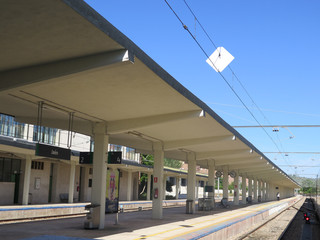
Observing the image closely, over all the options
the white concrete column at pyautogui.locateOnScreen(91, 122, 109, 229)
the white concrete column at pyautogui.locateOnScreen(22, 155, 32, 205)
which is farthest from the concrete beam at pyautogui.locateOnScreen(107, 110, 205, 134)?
the white concrete column at pyautogui.locateOnScreen(22, 155, 32, 205)

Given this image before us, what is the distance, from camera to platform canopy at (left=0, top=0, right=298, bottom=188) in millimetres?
6320

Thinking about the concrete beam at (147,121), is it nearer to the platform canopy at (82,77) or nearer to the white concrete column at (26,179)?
the platform canopy at (82,77)

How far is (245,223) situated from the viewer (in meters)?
18.9

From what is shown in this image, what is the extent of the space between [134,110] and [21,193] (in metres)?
16.9

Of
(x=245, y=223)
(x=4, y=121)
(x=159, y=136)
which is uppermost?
(x=4, y=121)

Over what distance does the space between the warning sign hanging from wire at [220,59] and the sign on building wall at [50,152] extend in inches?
203

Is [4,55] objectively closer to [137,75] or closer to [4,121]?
[137,75]

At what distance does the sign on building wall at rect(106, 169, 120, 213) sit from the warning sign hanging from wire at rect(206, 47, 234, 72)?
18.2 feet

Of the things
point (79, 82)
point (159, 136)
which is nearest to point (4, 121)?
point (159, 136)

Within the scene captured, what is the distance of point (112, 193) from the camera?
14.8 m

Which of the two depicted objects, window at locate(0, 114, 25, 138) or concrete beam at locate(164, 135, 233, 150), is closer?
concrete beam at locate(164, 135, 233, 150)

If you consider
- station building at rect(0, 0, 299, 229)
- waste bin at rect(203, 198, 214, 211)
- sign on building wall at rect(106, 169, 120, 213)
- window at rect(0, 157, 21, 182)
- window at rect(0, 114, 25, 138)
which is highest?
window at rect(0, 114, 25, 138)

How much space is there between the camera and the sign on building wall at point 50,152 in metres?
10.9

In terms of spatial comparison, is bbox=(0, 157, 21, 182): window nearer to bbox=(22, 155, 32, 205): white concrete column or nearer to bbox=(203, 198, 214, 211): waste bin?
bbox=(22, 155, 32, 205): white concrete column
